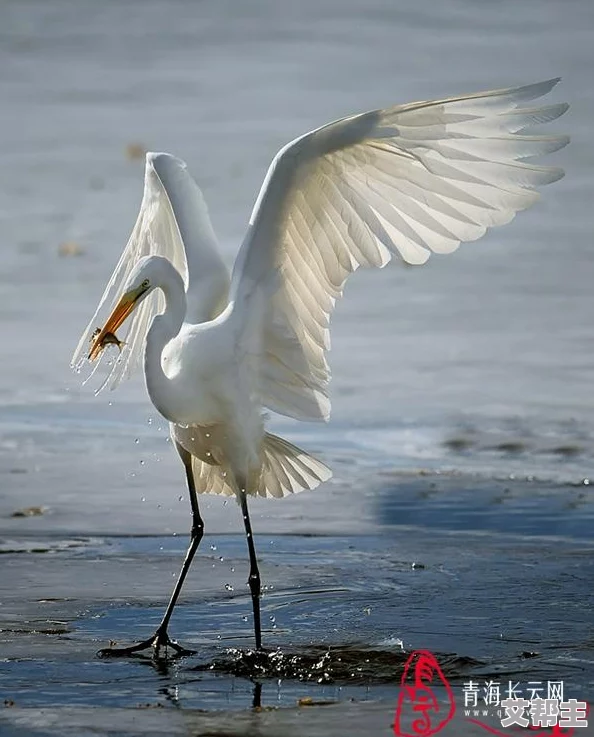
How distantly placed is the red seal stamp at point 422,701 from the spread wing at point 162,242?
210cm

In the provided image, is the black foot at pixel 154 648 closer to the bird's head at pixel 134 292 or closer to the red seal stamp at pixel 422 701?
the red seal stamp at pixel 422 701

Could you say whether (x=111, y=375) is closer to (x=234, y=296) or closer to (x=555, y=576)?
(x=234, y=296)

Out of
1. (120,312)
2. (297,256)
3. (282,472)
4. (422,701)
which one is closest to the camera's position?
(422,701)

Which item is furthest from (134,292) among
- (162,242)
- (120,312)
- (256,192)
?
(256,192)

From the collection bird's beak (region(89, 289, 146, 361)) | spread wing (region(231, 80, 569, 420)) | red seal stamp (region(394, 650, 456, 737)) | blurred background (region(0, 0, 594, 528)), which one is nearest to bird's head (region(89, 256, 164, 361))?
bird's beak (region(89, 289, 146, 361))

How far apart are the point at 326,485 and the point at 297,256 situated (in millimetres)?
2319

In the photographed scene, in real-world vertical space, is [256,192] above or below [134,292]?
above

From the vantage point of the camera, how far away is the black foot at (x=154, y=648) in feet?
21.8

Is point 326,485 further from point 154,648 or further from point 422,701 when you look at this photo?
point 422,701

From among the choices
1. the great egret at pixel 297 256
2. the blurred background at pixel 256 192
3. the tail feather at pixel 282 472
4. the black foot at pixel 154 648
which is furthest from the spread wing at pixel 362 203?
the blurred background at pixel 256 192

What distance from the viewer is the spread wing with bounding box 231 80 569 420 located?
6.71m

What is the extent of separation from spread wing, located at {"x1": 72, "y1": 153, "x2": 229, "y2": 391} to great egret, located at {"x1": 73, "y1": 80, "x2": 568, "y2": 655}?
0.04ft

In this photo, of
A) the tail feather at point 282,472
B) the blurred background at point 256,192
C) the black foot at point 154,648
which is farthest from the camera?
the blurred background at point 256,192

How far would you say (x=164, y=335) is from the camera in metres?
6.98
